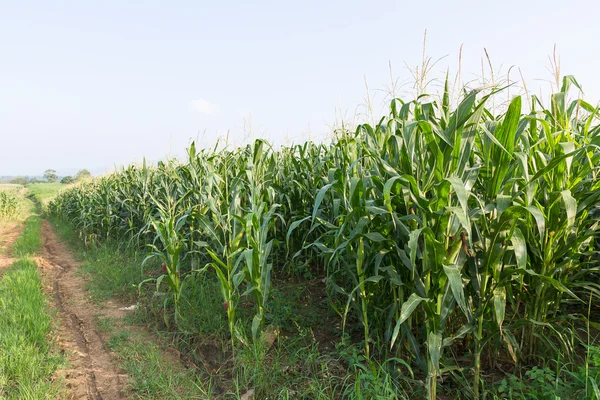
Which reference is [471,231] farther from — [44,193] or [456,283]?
[44,193]

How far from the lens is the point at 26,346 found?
11.6 feet

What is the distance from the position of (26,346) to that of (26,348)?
133 millimetres

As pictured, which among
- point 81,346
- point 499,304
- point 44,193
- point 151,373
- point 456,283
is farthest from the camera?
point 44,193

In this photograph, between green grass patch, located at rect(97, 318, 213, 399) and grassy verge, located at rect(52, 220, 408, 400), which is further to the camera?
green grass patch, located at rect(97, 318, 213, 399)

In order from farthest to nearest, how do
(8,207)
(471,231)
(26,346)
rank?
(8,207) < (26,346) < (471,231)

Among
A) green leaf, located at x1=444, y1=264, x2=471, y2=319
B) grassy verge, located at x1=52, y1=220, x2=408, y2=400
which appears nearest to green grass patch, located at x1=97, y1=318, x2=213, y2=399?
grassy verge, located at x1=52, y1=220, x2=408, y2=400

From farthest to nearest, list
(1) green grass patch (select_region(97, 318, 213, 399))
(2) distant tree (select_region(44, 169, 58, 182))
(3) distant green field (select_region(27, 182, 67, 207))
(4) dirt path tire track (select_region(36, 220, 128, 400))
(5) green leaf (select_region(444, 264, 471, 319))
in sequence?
(2) distant tree (select_region(44, 169, 58, 182)), (3) distant green field (select_region(27, 182, 67, 207)), (4) dirt path tire track (select_region(36, 220, 128, 400)), (1) green grass patch (select_region(97, 318, 213, 399)), (5) green leaf (select_region(444, 264, 471, 319))

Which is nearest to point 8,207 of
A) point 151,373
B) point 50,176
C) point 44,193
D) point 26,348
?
point 26,348

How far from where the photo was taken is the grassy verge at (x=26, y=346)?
9.62 ft

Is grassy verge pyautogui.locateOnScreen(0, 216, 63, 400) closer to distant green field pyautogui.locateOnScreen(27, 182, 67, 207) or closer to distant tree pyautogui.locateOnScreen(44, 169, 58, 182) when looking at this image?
distant green field pyautogui.locateOnScreen(27, 182, 67, 207)

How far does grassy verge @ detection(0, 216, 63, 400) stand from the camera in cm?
293

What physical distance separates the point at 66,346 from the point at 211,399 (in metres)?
1.99

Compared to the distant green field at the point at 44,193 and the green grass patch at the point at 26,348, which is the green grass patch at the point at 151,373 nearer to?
the green grass patch at the point at 26,348

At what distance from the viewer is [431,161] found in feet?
7.70
